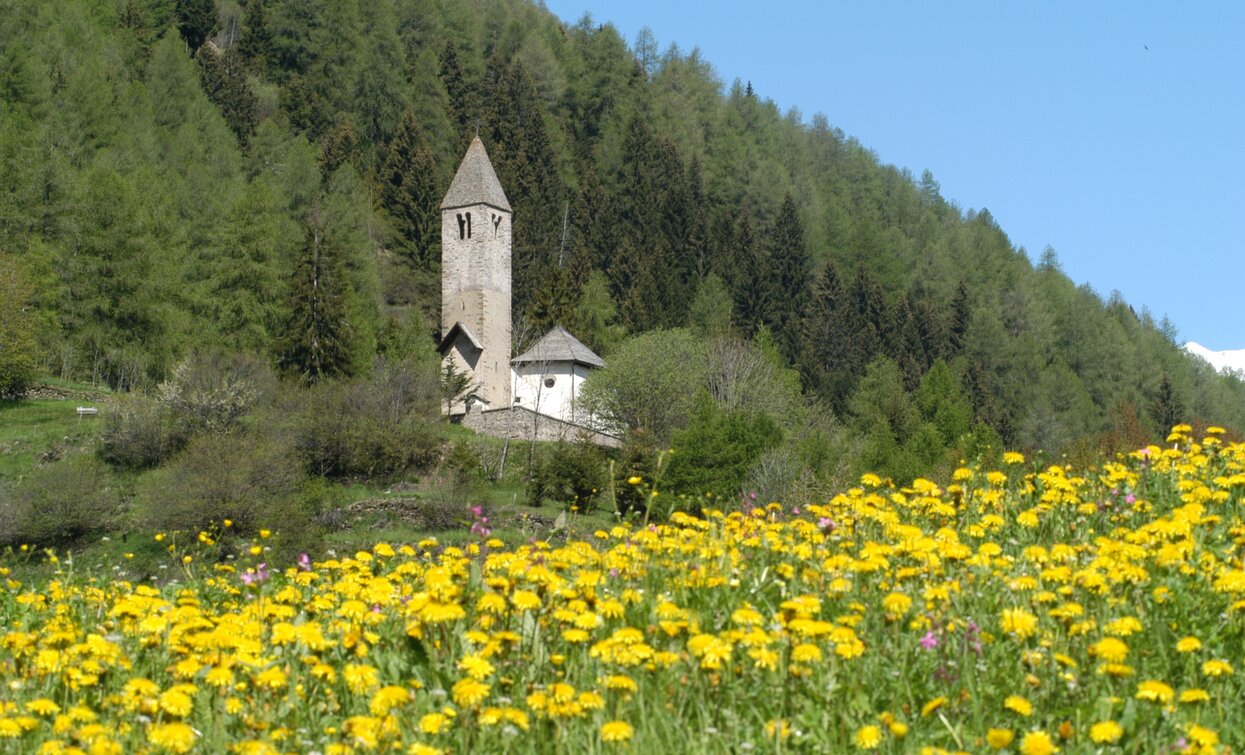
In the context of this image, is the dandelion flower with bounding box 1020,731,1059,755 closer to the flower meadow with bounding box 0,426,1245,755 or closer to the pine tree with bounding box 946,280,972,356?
the flower meadow with bounding box 0,426,1245,755

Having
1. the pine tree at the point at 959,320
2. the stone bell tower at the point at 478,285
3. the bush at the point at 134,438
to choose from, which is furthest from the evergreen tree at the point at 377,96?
the bush at the point at 134,438

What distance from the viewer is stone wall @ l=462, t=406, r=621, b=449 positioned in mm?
51281

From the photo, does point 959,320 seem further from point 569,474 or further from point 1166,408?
point 569,474

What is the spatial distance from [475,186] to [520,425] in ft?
41.2

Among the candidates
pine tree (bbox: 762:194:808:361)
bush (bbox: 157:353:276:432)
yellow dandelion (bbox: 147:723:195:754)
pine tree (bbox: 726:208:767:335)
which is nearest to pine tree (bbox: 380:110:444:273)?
pine tree (bbox: 726:208:767:335)

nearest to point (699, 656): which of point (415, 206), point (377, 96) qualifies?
point (415, 206)

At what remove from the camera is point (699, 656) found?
168 inches

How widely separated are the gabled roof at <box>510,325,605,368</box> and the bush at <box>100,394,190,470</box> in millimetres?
21909

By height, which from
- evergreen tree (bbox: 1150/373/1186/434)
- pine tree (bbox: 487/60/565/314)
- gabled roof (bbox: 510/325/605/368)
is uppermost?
pine tree (bbox: 487/60/565/314)

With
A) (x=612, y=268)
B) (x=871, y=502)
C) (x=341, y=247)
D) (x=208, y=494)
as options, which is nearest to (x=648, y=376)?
(x=341, y=247)

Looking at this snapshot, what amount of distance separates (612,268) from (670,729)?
80772 millimetres

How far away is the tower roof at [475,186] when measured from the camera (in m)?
57.6

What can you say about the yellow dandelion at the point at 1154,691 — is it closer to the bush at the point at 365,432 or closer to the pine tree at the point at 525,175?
the bush at the point at 365,432

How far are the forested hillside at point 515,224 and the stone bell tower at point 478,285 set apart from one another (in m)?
2.31
